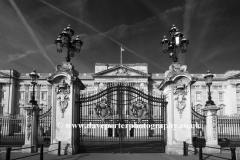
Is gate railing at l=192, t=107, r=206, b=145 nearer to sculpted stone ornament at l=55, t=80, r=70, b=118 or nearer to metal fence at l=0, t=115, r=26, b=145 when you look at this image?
sculpted stone ornament at l=55, t=80, r=70, b=118

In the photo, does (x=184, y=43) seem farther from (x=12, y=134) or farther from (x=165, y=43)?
(x=12, y=134)

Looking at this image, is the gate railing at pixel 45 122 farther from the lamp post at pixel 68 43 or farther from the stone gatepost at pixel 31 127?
the lamp post at pixel 68 43

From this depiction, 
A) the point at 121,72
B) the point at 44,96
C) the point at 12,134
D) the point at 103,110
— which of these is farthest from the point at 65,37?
the point at 44,96

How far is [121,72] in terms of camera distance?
177 feet

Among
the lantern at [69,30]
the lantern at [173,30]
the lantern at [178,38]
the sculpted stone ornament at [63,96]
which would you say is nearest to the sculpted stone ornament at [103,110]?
the sculpted stone ornament at [63,96]

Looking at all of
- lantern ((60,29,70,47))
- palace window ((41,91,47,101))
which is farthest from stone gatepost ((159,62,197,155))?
palace window ((41,91,47,101))

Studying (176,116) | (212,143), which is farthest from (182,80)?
(212,143)

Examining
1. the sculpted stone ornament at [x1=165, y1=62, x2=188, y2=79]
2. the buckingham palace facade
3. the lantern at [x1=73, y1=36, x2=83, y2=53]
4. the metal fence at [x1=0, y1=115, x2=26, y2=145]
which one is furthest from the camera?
the buckingham palace facade

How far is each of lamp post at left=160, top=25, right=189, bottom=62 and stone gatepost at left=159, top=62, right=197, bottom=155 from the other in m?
1.57

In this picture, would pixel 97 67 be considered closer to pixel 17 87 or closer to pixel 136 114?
pixel 17 87

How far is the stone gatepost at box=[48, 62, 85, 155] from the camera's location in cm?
1241

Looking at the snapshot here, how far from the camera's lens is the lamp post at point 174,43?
1372cm

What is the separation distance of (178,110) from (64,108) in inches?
258

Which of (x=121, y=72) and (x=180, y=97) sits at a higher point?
(x=121, y=72)
